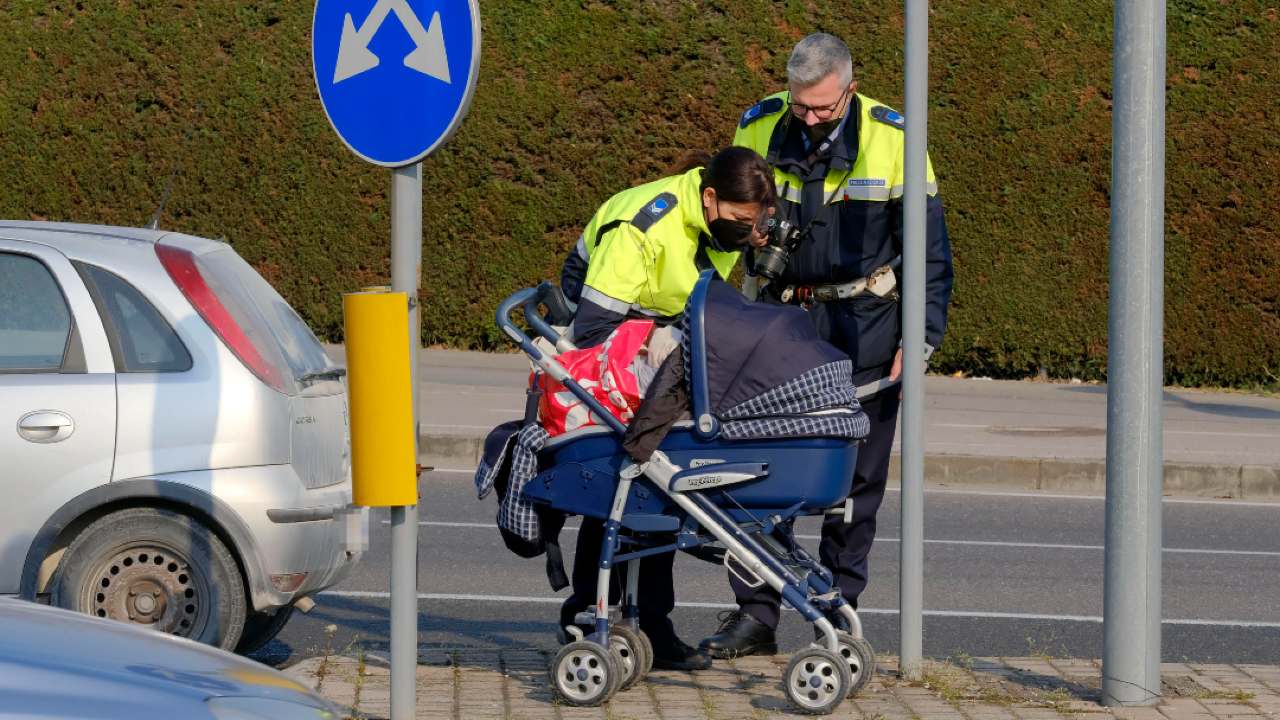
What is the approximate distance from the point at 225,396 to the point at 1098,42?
1289cm

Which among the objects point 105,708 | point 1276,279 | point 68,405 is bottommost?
point 105,708

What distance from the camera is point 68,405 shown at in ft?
18.0

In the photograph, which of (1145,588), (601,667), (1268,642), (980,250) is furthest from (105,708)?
(980,250)

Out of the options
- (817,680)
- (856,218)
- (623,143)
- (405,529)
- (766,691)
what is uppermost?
(623,143)

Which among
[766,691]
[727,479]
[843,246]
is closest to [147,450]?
[727,479]

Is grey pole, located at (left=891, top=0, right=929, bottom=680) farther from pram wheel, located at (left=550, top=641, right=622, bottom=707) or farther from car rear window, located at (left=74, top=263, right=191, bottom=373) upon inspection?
car rear window, located at (left=74, top=263, right=191, bottom=373)

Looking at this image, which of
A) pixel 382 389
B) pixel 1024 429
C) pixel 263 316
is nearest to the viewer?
pixel 382 389

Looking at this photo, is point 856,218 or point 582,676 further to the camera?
point 856,218

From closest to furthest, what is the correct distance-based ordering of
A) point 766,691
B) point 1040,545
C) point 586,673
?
1. point 586,673
2. point 766,691
3. point 1040,545

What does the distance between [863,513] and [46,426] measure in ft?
9.08

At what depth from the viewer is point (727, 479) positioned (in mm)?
5270

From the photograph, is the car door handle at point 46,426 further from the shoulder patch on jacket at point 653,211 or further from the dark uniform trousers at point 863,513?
the dark uniform trousers at point 863,513

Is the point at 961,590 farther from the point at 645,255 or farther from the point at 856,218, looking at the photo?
the point at 645,255

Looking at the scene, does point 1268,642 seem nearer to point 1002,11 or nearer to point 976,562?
point 976,562
